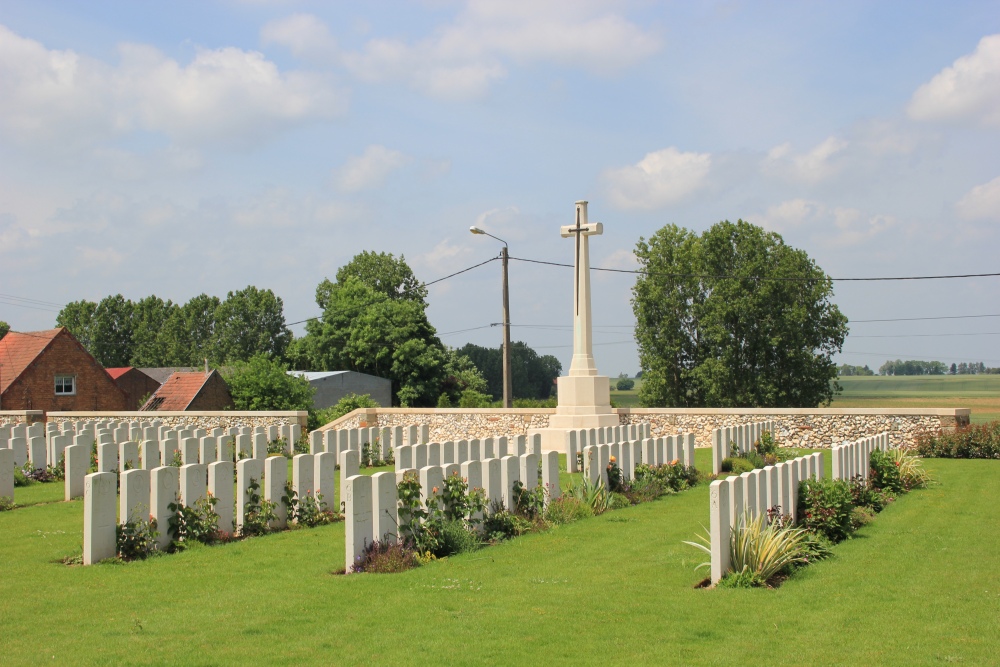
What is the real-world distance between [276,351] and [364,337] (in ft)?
70.9

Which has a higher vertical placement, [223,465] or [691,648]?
[223,465]

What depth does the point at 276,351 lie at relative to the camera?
7631 centimetres

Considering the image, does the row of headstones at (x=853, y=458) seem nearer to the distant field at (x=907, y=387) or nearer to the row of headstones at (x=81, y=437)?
the row of headstones at (x=81, y=437)

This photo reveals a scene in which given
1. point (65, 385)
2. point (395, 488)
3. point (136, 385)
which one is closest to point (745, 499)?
point (395, 488)

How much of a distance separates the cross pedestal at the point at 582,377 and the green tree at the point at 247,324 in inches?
A: 2287

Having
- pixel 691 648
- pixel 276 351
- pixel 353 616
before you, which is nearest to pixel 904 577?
pixel 691 648

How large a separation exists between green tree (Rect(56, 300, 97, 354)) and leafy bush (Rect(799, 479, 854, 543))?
7921 centimetres

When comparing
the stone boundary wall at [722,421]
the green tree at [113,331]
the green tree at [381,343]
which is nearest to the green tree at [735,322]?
the green tree at [381,343]

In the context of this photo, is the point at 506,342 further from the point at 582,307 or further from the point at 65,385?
the point at 65,385

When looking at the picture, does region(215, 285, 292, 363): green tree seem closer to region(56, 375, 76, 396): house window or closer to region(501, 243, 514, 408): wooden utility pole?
region(56, 375, 76, 396): house window

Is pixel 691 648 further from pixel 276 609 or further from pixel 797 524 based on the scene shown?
pixel 797 524

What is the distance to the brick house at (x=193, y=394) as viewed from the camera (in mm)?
43938

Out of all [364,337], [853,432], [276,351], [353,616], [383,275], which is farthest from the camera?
[276,351]

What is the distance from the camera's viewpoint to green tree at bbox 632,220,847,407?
42.5 m
